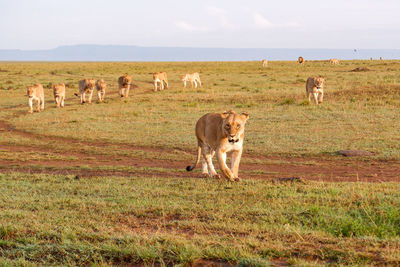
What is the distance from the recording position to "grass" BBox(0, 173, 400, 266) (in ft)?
17.5

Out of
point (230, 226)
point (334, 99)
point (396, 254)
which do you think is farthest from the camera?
point (334, 99)

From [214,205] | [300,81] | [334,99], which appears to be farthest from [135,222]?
[300,81]

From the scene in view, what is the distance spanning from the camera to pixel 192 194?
8.59 meters

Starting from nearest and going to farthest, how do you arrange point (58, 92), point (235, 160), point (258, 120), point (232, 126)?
point (232, 126) → point (235, 160) → point (258, 120) → point (58, 92)

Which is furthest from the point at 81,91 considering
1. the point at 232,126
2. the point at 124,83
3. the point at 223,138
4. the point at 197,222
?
the point at 197,222

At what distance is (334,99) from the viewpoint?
2430 centimetres

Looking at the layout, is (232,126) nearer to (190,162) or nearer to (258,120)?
(190,162)

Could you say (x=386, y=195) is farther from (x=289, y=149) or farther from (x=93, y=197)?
(x=289, y=149)

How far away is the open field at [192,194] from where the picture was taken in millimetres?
5461

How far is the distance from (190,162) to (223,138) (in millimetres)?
4196

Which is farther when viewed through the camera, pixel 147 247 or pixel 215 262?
pixel 147 247

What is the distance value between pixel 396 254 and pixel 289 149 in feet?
31.3

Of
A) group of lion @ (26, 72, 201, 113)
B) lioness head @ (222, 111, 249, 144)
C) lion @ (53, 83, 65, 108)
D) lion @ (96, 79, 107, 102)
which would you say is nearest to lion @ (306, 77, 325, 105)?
group of lion @ (26, 72, 201, 113)

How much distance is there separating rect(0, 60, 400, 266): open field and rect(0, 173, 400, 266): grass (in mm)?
18
